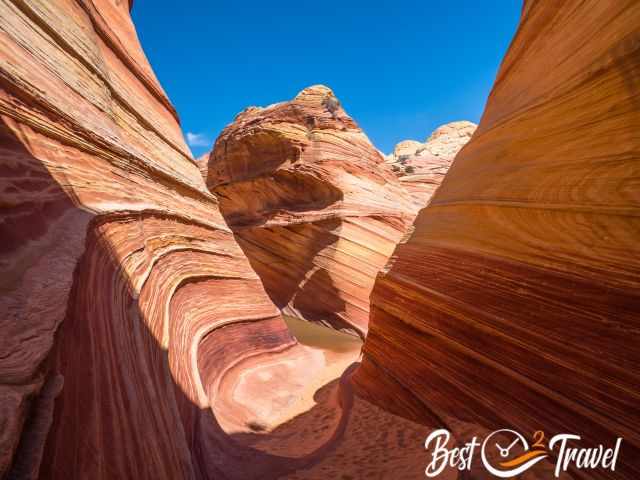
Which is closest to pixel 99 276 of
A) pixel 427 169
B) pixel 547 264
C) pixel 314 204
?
pixel 547 264

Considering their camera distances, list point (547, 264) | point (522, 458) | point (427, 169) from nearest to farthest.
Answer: point (522, 458) → point (547, 264) → point (427, 169)

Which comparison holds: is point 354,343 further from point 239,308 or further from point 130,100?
point 130,100

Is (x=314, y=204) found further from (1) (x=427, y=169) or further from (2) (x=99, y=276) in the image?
(2) (x=99, y=276)

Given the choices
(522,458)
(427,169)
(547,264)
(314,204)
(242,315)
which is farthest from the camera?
(427,169)

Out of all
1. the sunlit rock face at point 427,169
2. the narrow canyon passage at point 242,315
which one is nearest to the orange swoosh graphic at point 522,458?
the narrow canyon passage at point 242,315

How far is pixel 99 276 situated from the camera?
1635 mm

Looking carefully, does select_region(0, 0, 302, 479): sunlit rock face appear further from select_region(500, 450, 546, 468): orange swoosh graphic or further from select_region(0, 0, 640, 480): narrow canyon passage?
select_region(500, 450, 546, 468): orange swoosh graphic

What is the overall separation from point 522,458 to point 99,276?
7.22ft

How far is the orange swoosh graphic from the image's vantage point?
51.8 inches

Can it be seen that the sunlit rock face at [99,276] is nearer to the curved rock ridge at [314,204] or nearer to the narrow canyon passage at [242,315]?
the narrow canyon passage at [242,315]

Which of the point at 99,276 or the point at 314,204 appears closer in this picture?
the point at 99,276

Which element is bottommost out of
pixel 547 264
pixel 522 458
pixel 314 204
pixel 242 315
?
pixel 242 315

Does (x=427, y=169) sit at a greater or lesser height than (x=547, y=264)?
greater

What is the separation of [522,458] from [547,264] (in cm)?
90
